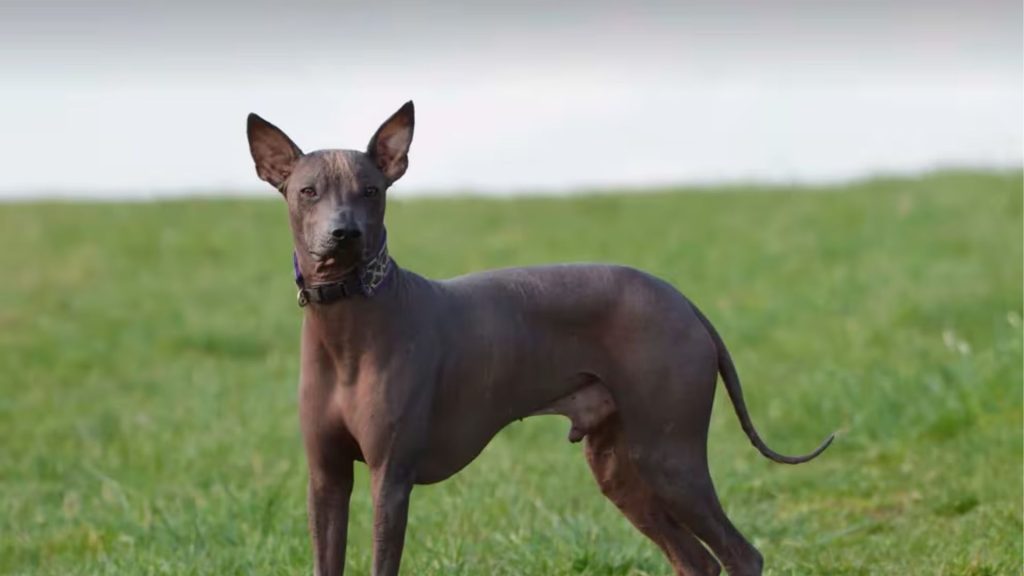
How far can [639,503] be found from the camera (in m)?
5.91

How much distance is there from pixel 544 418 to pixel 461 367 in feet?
22.5

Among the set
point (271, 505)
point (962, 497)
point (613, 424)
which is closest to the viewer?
point (613, 424)

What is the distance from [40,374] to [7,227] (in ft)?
20.7

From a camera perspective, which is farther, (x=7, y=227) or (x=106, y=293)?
(x=7, y=227)

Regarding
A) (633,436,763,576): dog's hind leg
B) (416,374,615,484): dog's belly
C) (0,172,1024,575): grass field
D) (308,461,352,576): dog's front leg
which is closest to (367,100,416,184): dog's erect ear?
(416,374,615,484): dog's belly

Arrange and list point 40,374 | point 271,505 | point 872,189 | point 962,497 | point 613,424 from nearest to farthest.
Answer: point 613,424
point 271,505
point 962,497
point 40,374
point 872,189

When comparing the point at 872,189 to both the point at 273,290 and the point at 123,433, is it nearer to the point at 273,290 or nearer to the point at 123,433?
the point at 273,290

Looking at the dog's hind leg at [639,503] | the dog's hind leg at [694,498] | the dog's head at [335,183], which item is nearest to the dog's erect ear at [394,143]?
the dog's head at [335,183]

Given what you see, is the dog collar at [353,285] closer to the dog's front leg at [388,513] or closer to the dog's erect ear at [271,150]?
the dog's erect ear at [271,150]

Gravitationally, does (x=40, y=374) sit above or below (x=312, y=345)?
below

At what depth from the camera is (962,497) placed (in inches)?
338

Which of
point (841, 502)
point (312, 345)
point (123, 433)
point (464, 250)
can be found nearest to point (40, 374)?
point (123, 433)

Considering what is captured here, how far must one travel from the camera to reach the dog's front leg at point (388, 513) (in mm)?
5266

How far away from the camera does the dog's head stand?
5.07m
